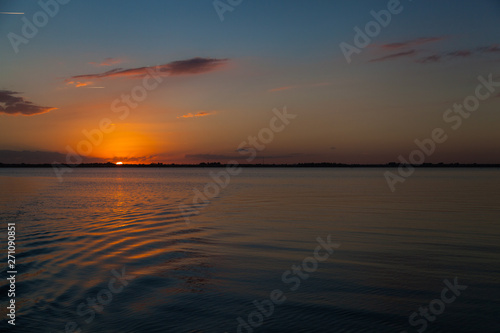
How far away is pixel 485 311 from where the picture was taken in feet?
25.1

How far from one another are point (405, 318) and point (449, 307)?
1317mm

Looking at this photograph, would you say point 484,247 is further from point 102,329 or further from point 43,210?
point 43,210

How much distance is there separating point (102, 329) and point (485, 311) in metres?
7.48

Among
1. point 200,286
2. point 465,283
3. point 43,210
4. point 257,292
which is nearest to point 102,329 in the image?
point 200,286

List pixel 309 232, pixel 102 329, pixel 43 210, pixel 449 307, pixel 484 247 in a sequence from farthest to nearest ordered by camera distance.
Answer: pixel 43 210, pixel 309 232, pixel 484 247, pixel 449 307, pixel 102 329

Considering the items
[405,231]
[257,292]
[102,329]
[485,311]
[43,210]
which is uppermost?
[43,210]

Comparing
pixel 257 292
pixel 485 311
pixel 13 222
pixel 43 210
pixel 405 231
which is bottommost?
pixel 485 311

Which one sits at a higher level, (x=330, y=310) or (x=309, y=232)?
(x=309, y=232)

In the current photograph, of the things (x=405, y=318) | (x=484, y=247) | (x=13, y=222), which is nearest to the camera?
(x=405, y=318)

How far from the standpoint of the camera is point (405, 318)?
291 inches

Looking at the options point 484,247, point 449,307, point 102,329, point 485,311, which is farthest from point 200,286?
point 484,247

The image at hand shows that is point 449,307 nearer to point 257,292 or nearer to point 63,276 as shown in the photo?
point 257,292

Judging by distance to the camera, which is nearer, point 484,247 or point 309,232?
point 484,247

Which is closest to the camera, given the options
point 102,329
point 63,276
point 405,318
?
point 102,329
